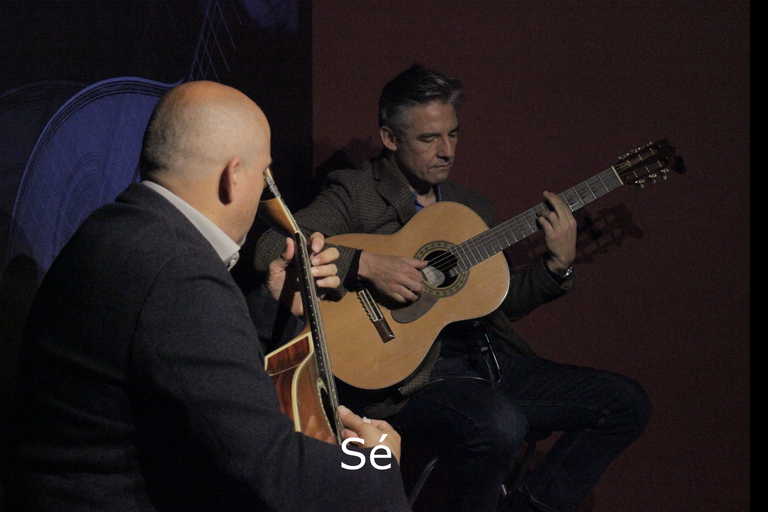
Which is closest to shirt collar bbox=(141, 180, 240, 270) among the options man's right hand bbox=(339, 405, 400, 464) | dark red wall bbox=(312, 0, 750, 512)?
man's right hand bbox=(339, 405, 400, 464)

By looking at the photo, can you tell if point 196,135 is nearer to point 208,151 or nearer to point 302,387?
point 208,151

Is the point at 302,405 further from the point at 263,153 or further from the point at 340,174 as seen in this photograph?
the point at 340,174

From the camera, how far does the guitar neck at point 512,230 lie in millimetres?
2327

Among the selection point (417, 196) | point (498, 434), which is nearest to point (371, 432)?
point (498, 434)

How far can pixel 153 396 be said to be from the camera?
102cm

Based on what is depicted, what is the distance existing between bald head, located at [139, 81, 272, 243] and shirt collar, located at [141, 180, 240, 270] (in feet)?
0.04

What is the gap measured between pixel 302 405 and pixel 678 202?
236 cm

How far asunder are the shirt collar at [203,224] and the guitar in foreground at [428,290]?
0.88m

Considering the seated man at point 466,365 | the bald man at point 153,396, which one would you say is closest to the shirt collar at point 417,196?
the seated man at point 466,365

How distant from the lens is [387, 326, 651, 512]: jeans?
6.72 feet

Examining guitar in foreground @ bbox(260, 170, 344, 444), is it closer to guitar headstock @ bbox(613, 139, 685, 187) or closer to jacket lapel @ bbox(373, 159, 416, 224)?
jacket lapel @ bbox(373, 159, 416, 224)

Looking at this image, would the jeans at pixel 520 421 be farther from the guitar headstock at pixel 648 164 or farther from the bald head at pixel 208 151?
the bald head at pixel 208 151

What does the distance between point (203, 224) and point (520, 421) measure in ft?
4.02
